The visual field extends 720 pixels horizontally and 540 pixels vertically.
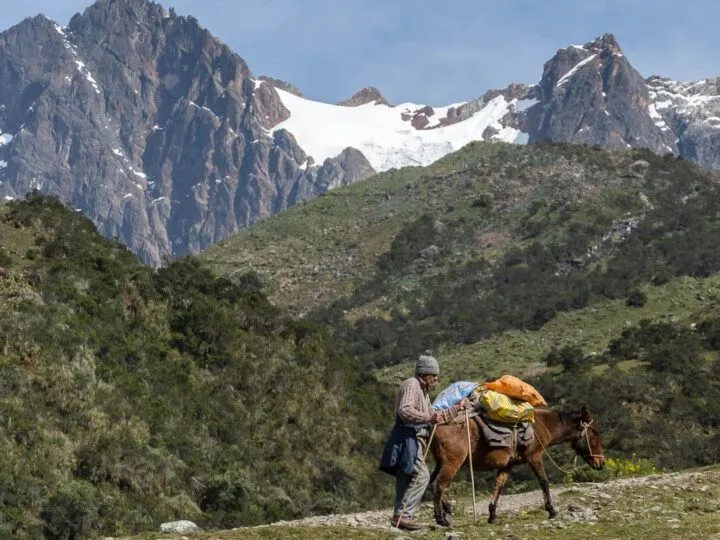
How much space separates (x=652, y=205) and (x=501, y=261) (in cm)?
1772

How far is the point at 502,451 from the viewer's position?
15719 millimetres

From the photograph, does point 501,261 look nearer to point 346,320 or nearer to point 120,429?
point 346,320

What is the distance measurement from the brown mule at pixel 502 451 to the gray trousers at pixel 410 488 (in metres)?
0.39

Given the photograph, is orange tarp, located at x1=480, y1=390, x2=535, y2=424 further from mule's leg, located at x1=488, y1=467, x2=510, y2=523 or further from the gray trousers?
the gray trousers

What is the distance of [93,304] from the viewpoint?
3662 centimetres

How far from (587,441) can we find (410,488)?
148 inches

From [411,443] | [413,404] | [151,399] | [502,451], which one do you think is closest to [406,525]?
[411,443]

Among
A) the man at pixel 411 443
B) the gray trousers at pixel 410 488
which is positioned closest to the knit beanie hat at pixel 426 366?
the man at pixel 411 443

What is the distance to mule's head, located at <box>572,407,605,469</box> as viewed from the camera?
675 inches

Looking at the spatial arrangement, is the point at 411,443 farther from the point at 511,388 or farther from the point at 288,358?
the point at 288,358

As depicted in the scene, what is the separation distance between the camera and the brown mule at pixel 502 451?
15.2 meters

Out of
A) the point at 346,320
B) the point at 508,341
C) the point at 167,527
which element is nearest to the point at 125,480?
the point at 167,527

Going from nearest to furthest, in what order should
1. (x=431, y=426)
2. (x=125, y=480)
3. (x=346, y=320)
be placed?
(x=431, y=426), (x=125, y=480), (x=346, y=320)

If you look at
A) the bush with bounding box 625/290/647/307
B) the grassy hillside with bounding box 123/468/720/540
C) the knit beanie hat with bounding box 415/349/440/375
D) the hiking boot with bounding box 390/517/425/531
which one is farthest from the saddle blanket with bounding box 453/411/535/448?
the bush with bounding box 625/290/647/307
